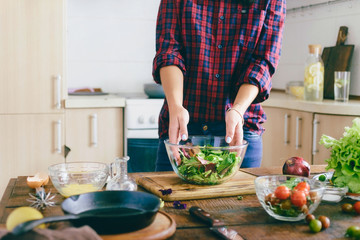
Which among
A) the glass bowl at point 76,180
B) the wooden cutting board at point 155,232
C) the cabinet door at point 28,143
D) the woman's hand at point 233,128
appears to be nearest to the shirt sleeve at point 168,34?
the woman's hand at point 233,128

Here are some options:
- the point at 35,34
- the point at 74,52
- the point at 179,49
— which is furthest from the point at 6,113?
the point at 179,49

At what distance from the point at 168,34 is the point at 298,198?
86cm

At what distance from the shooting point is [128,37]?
12.2ft

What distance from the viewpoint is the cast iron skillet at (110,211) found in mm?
837

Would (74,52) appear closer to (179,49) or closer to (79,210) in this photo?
(179,49)

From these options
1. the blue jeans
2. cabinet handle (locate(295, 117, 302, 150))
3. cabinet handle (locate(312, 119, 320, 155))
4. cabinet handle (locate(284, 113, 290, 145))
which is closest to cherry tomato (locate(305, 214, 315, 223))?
the blue jeans

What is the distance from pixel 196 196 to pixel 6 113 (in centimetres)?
206

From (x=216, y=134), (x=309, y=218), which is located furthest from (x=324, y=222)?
(x=216, y=134)

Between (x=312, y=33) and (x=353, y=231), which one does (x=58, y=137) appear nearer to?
(x=312, y=33)

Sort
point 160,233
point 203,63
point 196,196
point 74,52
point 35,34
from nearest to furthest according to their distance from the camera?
1. point 160,233
2. point 196,196
3. point 203,63
4. point 35,34
5. point 74,52

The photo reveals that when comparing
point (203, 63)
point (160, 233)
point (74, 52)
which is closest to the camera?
point (160, 233)

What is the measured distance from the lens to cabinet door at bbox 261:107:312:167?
284cm

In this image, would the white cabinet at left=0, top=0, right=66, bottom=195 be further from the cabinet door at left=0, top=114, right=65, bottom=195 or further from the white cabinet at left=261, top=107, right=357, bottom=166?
the white cabinet at left=261, top=107, right=357, bottom=166

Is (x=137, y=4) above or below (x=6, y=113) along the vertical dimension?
above
